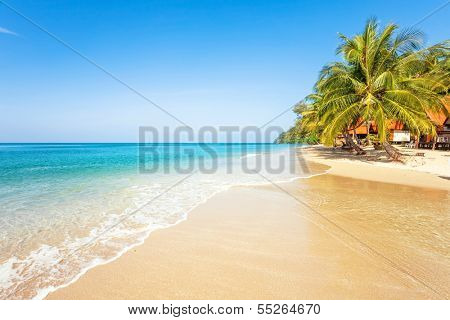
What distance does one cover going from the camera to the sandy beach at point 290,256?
260 cm

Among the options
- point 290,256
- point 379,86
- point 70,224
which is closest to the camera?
point 290,256

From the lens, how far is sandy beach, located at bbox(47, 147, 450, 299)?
260 centimetres

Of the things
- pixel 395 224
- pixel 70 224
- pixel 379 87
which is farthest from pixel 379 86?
pixel 70 224

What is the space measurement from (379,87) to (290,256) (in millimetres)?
12970

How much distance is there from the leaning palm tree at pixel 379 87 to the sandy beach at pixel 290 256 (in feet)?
24.7

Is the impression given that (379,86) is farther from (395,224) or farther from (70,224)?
(70,224)

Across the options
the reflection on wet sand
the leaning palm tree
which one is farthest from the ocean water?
the leaning palm tree

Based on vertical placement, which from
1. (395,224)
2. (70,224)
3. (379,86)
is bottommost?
(70,224)

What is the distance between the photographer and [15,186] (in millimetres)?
9078

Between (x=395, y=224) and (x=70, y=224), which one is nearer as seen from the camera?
(x=395, y=224)

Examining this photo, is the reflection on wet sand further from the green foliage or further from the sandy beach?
the green foliage

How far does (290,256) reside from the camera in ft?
11.0
